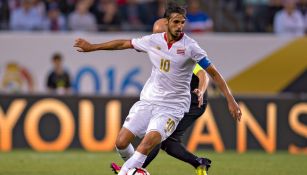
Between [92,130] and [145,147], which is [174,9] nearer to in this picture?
[145,147]

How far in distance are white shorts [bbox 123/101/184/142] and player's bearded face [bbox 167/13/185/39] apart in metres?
0.86

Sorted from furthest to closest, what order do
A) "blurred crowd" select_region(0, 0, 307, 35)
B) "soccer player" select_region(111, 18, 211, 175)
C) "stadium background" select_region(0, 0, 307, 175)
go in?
1. "blurred crowd" select_region(0, 0, 307, 35)
2. "stadium background" select_region(0, 0, 307, 175)
3. "soccer player" select_region(111, 18, 211, 175)

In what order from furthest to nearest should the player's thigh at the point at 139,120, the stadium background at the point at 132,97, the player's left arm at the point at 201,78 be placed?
the stadium background at the point at 132,97 < the player's left arm at the point at 201,78 < the player's thigh at the point at 139,120

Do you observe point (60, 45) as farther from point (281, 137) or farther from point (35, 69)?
point (281, 137)

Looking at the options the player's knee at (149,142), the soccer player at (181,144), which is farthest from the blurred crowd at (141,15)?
the player's knee at (149,142)

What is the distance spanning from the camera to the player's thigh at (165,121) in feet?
33.1

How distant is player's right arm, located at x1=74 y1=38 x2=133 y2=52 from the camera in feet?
33.1

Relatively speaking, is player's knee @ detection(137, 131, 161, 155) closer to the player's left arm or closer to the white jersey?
the white jersey

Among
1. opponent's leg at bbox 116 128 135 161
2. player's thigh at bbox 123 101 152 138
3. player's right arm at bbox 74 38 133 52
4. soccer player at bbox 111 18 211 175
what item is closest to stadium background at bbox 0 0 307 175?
soccer player at bbox 111 18 211 175

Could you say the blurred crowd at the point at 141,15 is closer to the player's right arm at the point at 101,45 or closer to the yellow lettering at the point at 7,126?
the yellow lettering at the point at 7,126

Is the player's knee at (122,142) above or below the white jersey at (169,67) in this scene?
below

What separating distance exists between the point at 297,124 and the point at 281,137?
0.40 m

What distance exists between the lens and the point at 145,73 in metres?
19.6

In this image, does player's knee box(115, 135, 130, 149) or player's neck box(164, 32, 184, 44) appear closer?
player's neck box(164, 32, 184, 44)
